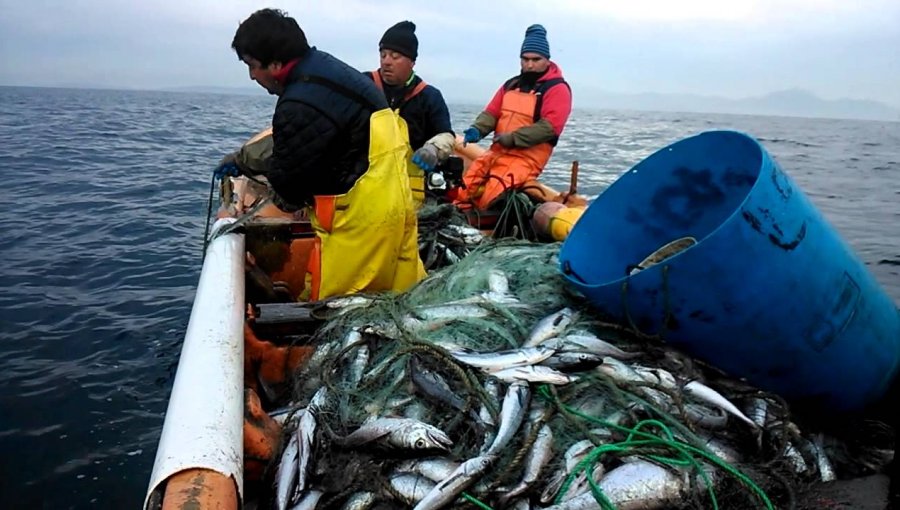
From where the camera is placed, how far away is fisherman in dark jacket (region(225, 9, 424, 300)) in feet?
13.1

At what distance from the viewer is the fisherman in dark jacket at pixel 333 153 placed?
13.1 ft

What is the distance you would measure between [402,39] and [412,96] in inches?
28.7

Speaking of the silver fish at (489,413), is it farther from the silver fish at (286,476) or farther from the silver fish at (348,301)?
the silver fish at (348,301)

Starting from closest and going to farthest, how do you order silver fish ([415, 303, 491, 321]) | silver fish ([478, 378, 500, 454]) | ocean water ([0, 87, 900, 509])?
silver fish ([478, 378, 500, 454]) < silver fish ([415, 303, 491, 321]) < ocean water ([0, 87, 900, 509])

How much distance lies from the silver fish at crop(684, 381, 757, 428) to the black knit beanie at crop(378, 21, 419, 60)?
4324 mm

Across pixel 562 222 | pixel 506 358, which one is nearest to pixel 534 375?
pixel 506 358

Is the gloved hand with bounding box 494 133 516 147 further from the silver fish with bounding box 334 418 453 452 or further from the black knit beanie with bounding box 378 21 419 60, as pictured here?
the silver fish with bounding box 334 418 453 452

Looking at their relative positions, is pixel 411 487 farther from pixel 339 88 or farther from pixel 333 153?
pixel 339 88

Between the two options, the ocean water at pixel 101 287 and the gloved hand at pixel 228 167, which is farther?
the gloved hand at pixel 228 167

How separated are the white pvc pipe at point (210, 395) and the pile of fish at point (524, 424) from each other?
1.18 feet

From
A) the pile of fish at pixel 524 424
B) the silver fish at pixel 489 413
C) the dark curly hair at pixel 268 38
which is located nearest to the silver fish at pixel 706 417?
the pile of fish at pixel 524 424

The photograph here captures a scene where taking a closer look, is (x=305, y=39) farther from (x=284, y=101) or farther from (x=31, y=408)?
(x=31, y=408)

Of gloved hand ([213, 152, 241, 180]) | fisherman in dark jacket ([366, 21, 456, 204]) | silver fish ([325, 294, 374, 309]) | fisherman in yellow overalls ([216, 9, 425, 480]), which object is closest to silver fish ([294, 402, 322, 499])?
fisherman in yellow overalls ([216, 9, 425, 480])

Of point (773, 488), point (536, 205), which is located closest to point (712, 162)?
point (773, 488)
